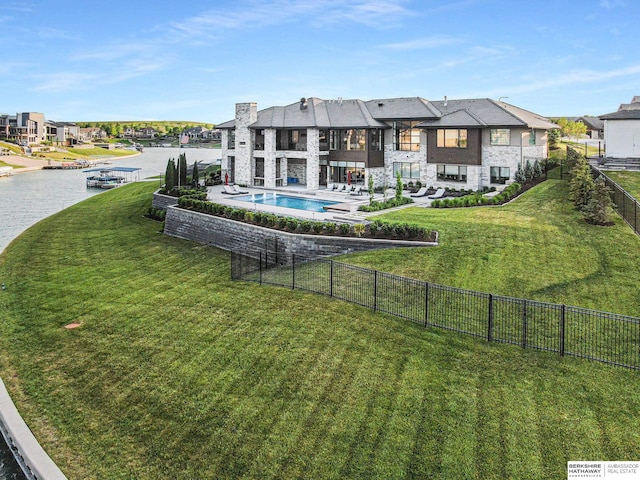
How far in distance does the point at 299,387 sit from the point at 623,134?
33342 millimetres

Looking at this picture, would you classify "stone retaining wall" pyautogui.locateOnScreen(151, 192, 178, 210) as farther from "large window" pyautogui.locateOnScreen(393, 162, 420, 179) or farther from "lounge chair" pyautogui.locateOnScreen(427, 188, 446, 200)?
"lounge chair" pyautogui.locateOnScreen(427, 188, 446, 200)

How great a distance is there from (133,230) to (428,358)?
2723 centimetres

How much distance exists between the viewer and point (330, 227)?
22844 millimetres

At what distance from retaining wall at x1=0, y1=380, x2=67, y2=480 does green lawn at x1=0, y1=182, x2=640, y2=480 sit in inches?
8.8

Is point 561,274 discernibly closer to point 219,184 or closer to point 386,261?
point 386,261

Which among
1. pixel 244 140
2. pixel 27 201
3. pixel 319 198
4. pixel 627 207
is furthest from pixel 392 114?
pixel 27 201

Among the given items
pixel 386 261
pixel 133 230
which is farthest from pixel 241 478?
pixel 133 230

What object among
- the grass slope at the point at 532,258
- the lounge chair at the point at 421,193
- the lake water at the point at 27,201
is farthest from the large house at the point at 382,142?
the lake water at the point at 27,201

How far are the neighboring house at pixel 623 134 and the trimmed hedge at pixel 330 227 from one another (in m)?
21.2

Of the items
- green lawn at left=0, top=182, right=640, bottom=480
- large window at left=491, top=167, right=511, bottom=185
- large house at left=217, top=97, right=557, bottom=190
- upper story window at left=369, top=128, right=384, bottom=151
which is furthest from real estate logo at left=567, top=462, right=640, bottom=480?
upper story window at left=369, top=128, right=384, bottom=151

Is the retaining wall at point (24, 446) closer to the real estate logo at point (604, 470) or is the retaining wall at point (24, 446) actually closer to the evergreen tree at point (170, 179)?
the real estate logo at point (604, 470)

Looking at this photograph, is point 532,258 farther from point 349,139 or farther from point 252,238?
point 349,139

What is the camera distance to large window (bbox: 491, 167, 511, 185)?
34.4 meters

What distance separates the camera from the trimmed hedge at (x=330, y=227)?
21.1 m
